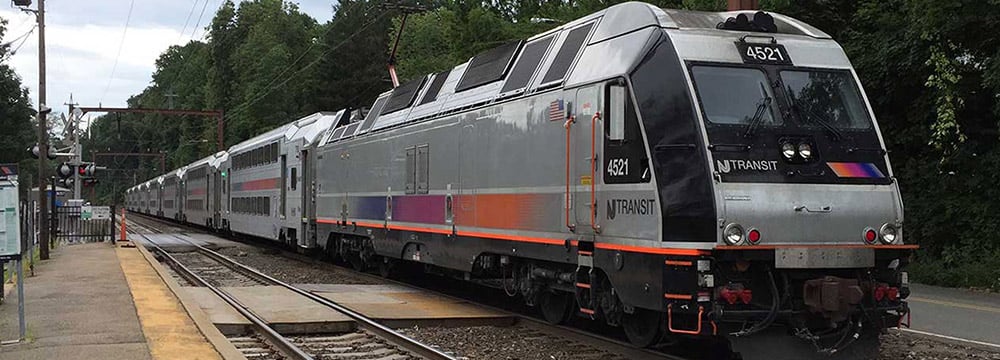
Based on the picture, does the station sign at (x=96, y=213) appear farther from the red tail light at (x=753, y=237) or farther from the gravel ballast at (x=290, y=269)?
the red tail light at (x=753, y=237)

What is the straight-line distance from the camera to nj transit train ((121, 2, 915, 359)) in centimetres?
783

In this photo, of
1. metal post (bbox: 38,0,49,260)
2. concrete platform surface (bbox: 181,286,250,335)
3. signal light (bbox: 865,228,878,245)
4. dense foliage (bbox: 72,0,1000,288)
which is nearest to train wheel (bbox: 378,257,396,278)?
concrete platform surface (bbox: 181,286,250,335)

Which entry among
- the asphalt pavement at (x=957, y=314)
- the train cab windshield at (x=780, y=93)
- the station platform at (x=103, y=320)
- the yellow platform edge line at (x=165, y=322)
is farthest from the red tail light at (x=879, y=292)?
the station platform at (x=103, y=320)

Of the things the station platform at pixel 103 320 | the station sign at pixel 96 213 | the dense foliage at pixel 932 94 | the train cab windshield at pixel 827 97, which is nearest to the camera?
the train cab windshield at pixel 827 97

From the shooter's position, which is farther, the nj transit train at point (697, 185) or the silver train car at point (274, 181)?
the silver train car at point (274, 181)

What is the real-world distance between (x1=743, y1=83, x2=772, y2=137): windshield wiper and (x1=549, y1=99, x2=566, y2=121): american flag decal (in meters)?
2.13

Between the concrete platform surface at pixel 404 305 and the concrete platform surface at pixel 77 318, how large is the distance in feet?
9.99

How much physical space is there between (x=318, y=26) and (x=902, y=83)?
7392cm

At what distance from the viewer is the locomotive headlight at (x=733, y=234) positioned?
7707 mm

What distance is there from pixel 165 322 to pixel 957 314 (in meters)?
10.6

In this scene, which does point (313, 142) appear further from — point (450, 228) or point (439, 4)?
point (439, 4)

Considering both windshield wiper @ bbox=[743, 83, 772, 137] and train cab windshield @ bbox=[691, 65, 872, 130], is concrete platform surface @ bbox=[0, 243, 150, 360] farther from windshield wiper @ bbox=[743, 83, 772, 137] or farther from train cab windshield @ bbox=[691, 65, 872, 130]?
windshield wiper @ bbox=[743, 83, 772, 137]

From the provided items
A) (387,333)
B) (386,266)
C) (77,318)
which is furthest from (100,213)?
(387,333)

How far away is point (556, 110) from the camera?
32.6 feet
